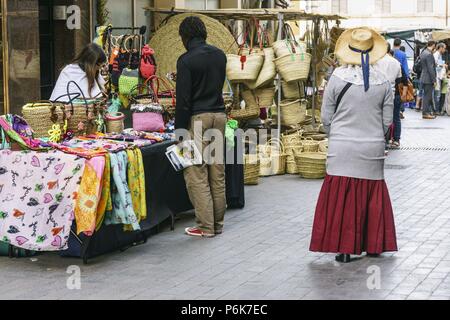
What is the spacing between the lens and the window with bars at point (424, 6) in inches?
2434

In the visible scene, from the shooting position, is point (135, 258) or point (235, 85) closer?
Result: point (135, 258)

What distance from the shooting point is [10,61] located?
35.6 feet

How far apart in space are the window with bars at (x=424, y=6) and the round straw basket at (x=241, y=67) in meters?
50.9

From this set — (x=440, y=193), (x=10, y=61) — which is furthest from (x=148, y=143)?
(x=440, y=193)

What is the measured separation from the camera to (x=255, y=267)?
7.87 m

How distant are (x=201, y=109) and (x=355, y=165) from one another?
1.66m

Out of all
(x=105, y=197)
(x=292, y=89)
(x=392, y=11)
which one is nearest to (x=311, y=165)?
(x=292, y=89)

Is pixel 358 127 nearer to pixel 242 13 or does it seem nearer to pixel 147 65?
pixel 147 65

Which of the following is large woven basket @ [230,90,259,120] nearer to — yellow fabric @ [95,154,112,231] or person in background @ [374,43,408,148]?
person in background @ [374,43,408,148]

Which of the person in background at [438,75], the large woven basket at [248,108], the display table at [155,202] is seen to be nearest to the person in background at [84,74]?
the display table at [155,202]

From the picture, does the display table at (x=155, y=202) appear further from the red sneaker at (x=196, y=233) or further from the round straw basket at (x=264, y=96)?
the round straw basket at (x=264, y=96)

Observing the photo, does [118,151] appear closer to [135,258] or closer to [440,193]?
[135,258]

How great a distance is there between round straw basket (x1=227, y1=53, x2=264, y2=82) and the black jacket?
374 cm
